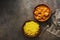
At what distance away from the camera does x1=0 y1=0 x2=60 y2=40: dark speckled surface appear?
2.06 meters

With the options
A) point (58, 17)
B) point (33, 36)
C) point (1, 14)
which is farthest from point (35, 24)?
point (1, 14)

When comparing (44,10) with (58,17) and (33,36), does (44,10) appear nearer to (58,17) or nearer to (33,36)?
(58,17)

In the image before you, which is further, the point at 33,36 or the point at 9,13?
the point at 9,13

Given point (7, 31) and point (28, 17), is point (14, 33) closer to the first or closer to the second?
point (7, 31)

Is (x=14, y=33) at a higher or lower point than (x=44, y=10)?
lower

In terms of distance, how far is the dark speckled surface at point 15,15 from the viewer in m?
2.06

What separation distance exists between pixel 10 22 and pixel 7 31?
10cm

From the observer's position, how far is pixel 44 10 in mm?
2010

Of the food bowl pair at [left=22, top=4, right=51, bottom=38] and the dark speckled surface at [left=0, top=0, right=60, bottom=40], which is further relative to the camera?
the dark speckled surface at [left=0, top=0, right=60, bottom=40]

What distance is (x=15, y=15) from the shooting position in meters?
2.08

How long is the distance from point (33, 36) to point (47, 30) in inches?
7.0

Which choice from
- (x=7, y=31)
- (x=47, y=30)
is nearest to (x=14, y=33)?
(x=7, y=31)

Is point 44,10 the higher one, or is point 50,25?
point 44,10

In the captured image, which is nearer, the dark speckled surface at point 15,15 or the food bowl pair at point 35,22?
the food bowl pair at point 35,22
